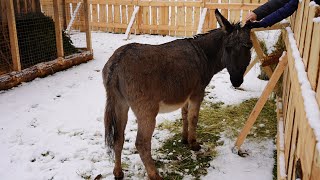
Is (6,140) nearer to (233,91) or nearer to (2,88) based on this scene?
(2,88)

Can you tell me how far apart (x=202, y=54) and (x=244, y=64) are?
0.56 meters

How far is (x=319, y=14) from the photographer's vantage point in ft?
6.36

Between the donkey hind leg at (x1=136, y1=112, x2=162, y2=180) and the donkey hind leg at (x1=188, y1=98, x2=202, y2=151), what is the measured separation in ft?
2.79

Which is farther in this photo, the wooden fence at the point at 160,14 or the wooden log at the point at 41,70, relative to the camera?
the wooden fence at the point at 160,14

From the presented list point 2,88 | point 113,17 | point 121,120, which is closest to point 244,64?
point 121,120

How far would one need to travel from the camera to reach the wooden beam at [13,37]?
21.7 ft

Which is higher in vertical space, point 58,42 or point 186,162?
point 58,42

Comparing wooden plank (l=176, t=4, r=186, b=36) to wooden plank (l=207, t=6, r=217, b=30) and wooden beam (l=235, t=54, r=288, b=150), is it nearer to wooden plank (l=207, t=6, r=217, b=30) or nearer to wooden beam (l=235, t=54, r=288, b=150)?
wooden plank (l=207, t=6, r=217, b=30)

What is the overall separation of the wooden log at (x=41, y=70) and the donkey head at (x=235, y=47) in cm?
482

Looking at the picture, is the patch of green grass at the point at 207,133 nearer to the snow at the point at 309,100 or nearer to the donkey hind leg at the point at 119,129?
the donkey hind leg at the point at 119,129

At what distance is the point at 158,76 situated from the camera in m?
3.46

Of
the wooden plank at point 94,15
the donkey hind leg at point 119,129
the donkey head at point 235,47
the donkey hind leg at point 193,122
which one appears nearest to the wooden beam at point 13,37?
the donkey hind leg at point 119,129

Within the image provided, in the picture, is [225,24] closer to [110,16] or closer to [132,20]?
[132,20]

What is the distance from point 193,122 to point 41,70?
15.1 feet
